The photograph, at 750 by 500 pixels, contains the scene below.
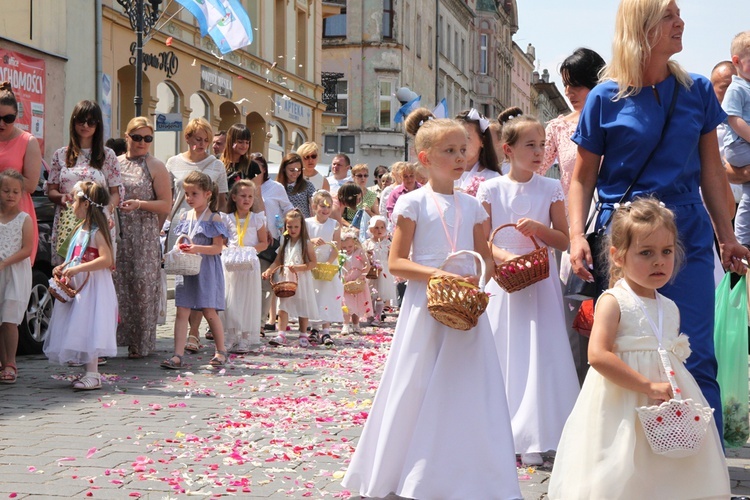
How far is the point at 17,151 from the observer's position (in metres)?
9.44

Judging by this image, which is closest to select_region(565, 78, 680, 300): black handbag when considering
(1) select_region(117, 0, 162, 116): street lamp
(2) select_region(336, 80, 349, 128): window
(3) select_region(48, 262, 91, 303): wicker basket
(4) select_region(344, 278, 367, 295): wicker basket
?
(3) select_region(48, 262, 91, 303): wicker basket

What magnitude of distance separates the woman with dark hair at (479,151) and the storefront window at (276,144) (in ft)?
89.0

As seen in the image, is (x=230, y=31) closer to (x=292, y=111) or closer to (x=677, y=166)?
(x=292, y=111)

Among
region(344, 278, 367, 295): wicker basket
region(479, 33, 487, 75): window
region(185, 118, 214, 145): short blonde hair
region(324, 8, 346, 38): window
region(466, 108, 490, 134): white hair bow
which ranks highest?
region(479, 33, 487, 75): window

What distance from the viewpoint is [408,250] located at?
17.4 feet

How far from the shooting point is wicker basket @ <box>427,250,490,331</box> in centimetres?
480

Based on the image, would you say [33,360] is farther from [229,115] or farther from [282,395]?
[229,115]

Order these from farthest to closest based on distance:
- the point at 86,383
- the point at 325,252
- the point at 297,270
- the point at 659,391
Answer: the point at 325,252 < the point at 297,270 < the point at 86,383 < the point at 659,391

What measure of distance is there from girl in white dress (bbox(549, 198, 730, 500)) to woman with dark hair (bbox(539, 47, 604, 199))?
203 cm

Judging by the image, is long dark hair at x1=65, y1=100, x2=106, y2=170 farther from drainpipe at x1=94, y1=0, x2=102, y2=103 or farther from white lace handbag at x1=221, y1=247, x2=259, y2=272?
drainpipe at x1=94, y1=0, x2=102, y2=103

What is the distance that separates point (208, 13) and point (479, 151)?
16905 millimetres

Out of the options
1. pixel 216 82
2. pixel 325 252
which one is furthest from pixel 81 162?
pixel 216 82

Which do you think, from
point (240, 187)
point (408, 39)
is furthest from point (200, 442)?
point (408, 39)

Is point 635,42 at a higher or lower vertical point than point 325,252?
higher
